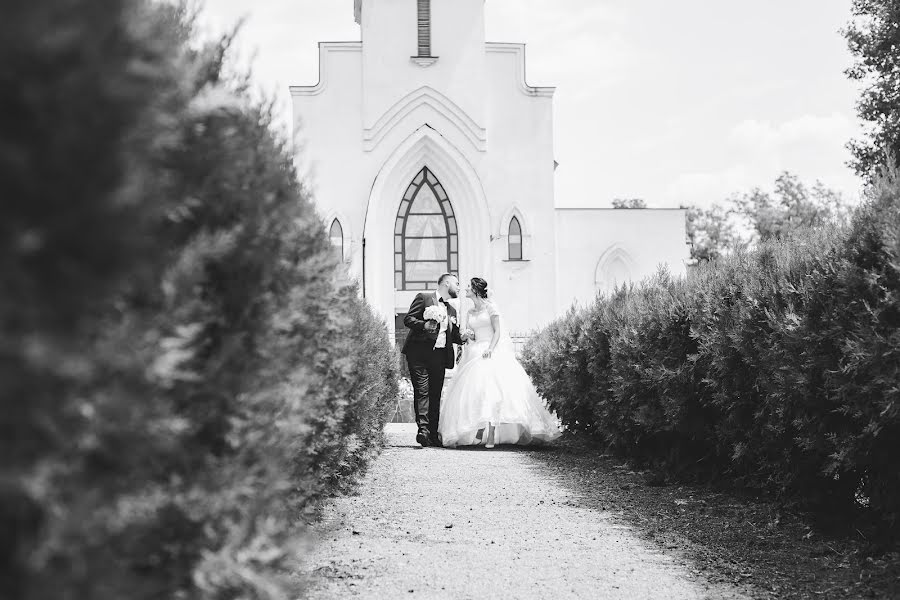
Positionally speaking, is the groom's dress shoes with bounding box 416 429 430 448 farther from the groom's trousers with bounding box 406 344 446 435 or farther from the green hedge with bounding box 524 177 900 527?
the green hedge with bounding box 524 177 900 527

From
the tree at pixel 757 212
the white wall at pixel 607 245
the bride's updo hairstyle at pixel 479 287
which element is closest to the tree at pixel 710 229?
the tree at pixel 757 212

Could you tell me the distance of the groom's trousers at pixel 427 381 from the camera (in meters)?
12.5

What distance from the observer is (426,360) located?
12.6m

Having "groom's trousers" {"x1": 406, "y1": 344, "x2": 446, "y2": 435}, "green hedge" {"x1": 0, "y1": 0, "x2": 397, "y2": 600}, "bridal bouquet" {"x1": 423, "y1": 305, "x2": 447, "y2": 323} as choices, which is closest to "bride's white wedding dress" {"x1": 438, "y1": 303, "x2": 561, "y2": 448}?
"groom's trousers" {"x1": 406, "y1": 344, "x2": 446, "y2": 435}

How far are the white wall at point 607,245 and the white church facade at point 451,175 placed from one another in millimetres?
36

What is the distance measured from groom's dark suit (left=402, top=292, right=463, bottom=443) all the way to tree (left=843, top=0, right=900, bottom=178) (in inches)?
822

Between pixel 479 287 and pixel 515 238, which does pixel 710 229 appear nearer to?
pixel 515 238

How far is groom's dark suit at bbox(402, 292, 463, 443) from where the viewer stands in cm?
1232

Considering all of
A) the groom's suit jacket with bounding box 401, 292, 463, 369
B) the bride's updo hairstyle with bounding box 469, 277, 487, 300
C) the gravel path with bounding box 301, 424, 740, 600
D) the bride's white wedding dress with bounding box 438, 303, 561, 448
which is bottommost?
the gravel path with bounding box 301, 424, 740, 600

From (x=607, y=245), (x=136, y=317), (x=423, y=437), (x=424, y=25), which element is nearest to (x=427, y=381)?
(x=423, y=437)

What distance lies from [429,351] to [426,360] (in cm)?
14

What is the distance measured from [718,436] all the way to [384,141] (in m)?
25.0

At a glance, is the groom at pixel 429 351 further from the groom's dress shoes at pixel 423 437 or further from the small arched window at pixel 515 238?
the small arched window at pixel 515 238

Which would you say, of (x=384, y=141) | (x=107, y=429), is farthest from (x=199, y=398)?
(x=384, y=141)
